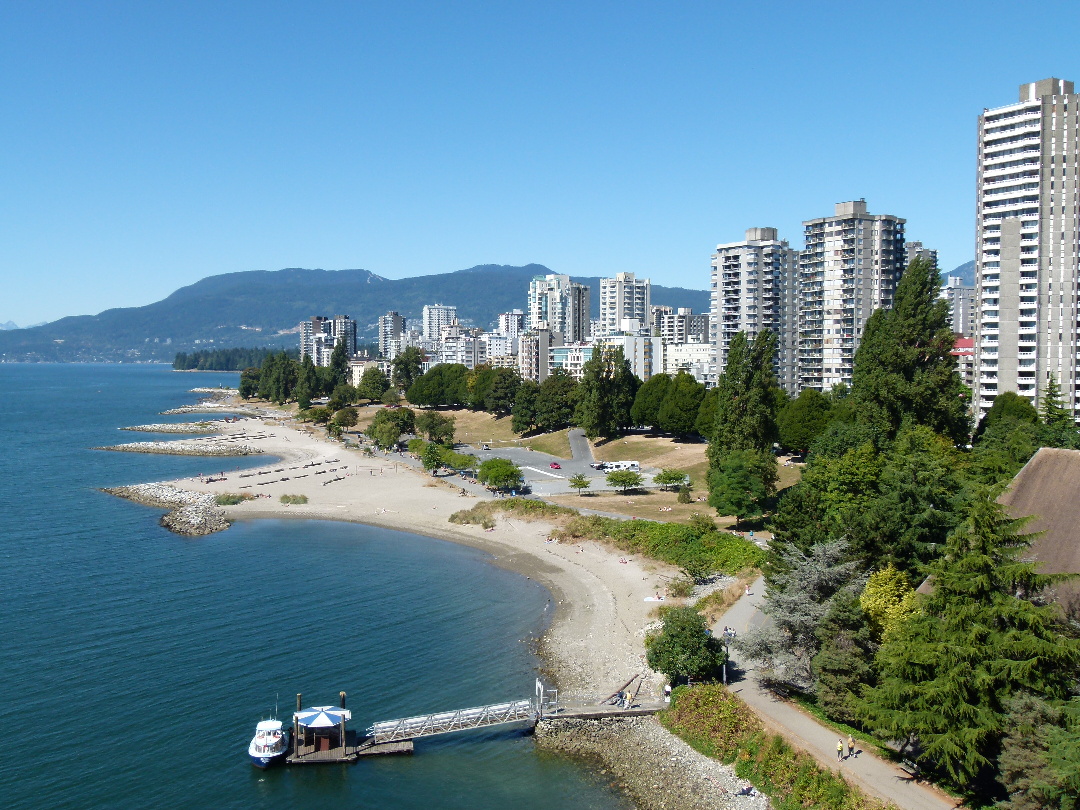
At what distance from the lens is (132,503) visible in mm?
64438

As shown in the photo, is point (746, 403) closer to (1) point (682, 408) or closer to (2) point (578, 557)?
(2) point (578, 557)

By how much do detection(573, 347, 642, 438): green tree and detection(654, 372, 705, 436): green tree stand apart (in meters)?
5.40

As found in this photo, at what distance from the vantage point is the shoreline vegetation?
78.7 feet

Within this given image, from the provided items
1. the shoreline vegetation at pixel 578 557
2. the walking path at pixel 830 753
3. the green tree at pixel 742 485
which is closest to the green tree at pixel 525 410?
the shoreline vegetation at pixel 578 557

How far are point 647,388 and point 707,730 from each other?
61015 millimetres

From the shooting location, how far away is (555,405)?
92.6 metres

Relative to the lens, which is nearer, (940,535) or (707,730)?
(707,730)

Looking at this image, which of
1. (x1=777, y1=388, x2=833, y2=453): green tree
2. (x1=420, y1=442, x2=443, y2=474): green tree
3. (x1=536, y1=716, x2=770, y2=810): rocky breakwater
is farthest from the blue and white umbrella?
(x1=420, y1=442, x2=443, y2=474): green tree

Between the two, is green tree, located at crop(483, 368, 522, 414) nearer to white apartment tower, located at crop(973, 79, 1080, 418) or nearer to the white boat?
white apartment tower, located at crop(973, 79, 1080, 418)

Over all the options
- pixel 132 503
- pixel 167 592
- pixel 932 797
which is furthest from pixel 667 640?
pixel 132 503

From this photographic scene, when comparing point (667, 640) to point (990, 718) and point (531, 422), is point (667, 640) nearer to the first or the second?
point (990, 718)

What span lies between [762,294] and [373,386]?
64.8m

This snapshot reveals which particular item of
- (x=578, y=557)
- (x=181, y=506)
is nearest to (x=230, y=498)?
(x=181, y=506)

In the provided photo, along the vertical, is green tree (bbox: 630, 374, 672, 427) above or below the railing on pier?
above
